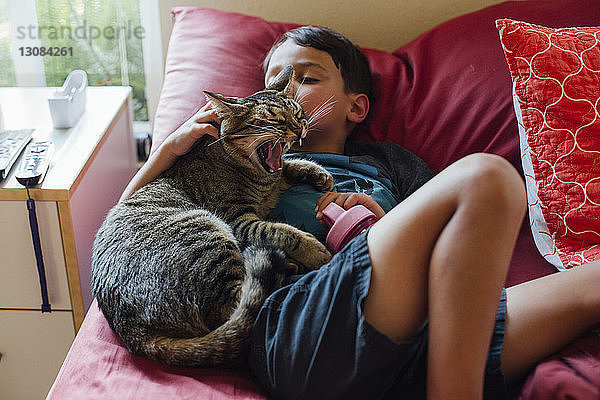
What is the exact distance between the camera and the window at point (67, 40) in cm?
186

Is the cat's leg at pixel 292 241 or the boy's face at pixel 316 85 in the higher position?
the boy's face at pixel 316 85

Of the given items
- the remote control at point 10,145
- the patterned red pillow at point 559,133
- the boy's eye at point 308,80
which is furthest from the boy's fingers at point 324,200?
the remote control at point 10,145

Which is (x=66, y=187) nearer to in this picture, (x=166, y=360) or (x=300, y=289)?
(x=166, y=360)

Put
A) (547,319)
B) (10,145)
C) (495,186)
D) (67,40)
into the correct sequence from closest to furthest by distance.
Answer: (495,186), (547,319), (10,145), (67,40)

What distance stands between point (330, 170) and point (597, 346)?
0.67 metres

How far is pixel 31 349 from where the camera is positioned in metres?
1.41

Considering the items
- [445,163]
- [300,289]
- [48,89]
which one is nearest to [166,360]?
[300,289]

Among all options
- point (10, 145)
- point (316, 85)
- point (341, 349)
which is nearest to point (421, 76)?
point (316, 85)

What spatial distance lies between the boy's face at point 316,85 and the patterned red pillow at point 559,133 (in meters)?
0.39

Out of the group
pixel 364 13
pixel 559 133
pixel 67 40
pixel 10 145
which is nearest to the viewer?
pixel 559 133

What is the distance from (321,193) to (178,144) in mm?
319

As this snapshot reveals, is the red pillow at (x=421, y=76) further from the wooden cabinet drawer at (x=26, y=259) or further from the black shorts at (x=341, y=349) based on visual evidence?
the black shorts at (x=341, y=349)

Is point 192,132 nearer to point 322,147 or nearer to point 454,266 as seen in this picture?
point 322,147

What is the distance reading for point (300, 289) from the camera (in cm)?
94
